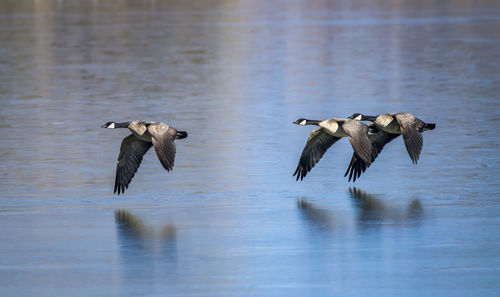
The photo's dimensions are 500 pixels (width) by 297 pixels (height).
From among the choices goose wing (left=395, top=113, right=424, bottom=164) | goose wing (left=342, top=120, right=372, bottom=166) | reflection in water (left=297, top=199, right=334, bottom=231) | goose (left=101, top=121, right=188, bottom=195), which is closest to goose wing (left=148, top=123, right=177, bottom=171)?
goose (left=101, top=121, right=188, bottom=195)

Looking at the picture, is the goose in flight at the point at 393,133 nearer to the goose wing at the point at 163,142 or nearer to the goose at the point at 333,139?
the goose at the point at 333,139

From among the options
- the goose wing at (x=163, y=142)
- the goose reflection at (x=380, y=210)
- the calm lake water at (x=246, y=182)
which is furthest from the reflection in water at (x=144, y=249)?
the goose reflection at (x=380, y=210)

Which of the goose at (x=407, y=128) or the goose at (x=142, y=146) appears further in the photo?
the goose at (x=407, y=128)

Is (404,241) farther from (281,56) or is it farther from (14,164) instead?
(281,56)

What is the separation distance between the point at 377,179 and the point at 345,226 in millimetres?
2341

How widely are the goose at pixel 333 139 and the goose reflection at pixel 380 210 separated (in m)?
0.38

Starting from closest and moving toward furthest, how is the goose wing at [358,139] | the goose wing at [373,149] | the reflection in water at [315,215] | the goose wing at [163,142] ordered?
1. the reflection in water at [315,215]
2. the goose wing at [163,142]
3. the goose wing at [358,139]
4. the goose wing at [373,149]

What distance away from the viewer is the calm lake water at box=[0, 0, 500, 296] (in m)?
8.62

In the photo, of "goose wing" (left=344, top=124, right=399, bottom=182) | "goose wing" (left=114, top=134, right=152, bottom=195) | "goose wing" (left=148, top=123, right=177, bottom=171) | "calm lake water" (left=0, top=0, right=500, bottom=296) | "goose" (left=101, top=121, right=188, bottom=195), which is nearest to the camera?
"calm lake water" (left=0, top=0, right=500, bottom=296)

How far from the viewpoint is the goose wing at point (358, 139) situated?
1160cm

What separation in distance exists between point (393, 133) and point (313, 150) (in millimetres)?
894

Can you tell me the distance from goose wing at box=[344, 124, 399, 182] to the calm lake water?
0.19 meters

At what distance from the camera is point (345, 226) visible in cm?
1012

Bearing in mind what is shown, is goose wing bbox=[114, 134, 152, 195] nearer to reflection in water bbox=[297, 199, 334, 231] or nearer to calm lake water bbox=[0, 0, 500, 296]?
calm lake water bbox=[0, 0, 500, 296]
